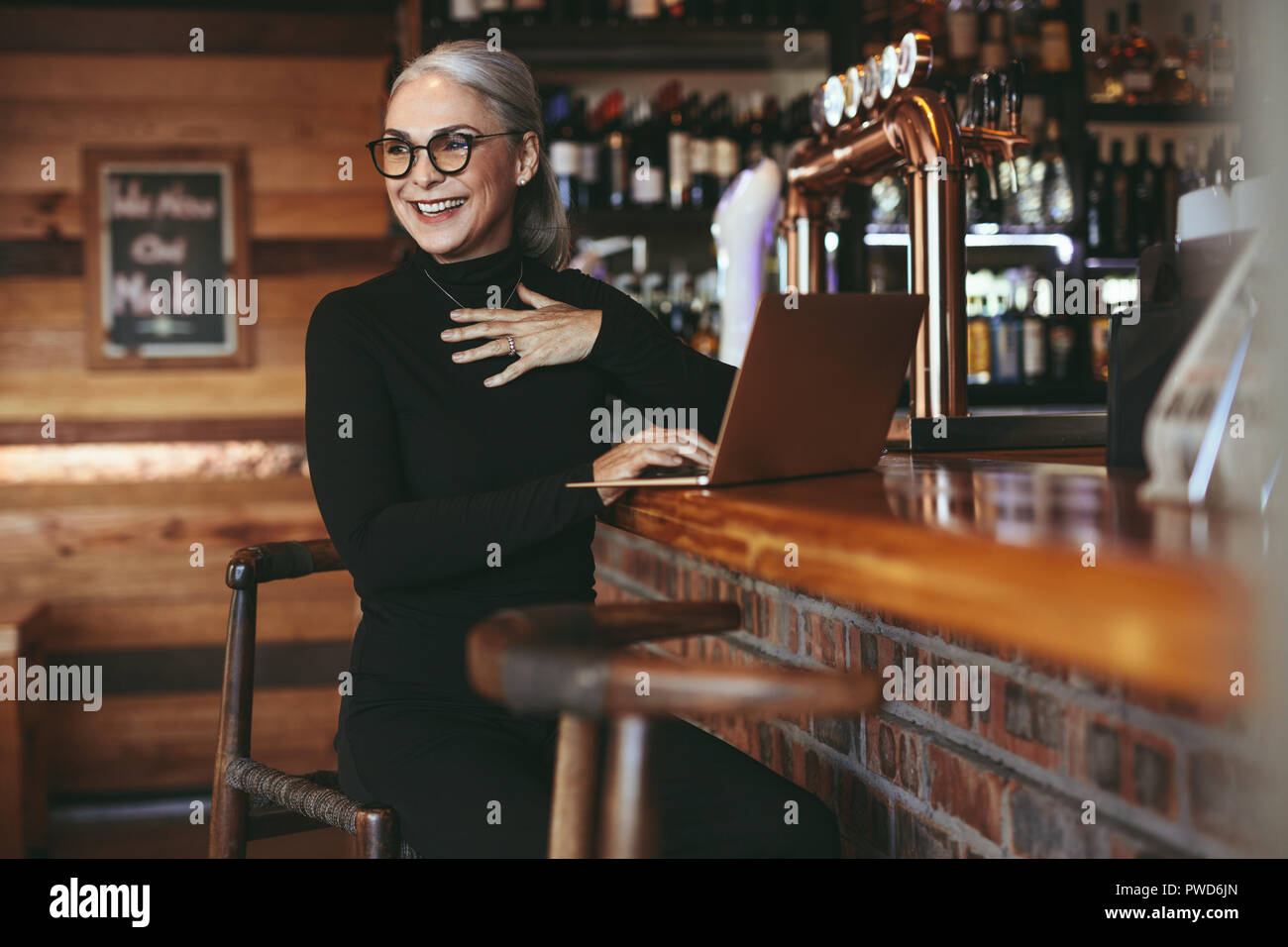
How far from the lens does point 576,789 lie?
2.15ft

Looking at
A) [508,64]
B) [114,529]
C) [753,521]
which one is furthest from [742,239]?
[114,529]

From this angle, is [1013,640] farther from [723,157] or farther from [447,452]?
[723,157]

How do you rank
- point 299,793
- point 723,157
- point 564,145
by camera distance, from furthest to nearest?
point 723,157 → point 564,145 → point 299,793

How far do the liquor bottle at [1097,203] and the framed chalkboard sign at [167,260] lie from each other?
2.40m

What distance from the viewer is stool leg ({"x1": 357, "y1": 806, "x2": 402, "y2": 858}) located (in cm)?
93

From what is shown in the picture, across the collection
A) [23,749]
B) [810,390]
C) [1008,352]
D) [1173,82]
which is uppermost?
[1173,82]

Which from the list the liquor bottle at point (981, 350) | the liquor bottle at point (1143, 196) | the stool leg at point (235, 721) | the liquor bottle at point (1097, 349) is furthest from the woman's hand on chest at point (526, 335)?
the liquor bottle at point (1143, 196)

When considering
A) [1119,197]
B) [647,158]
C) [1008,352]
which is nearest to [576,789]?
[647,158]

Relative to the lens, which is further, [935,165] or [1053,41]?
[1053,41]

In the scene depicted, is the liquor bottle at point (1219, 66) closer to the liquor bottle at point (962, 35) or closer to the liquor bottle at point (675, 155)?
the liquor bottle at point (962, 35)

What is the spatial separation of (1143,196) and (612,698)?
10.4ft

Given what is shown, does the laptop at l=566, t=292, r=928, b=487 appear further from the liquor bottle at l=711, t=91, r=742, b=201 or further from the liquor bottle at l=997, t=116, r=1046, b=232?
the liquor bottle at l=997, t=116, r=1046, b=232

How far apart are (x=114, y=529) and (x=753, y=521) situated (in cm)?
283

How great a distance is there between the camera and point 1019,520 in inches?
24.3
